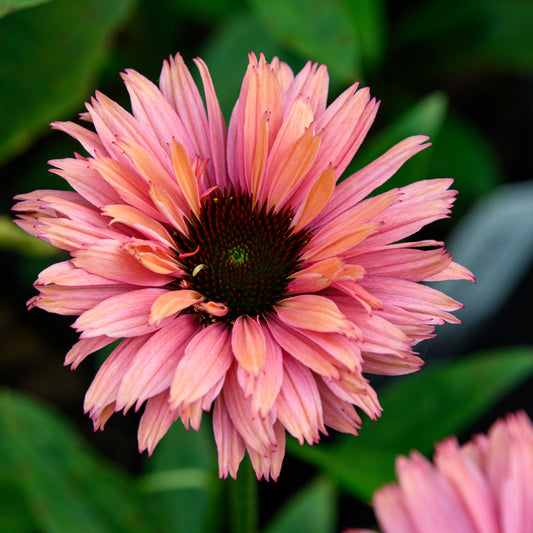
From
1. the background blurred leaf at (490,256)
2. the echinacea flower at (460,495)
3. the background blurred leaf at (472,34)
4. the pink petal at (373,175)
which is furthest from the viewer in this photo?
the background blurred leaf at (472,34)

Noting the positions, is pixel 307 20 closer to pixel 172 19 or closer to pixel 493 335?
pixel 172 19

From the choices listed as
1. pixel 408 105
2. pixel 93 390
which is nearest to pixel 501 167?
pixel 408 105

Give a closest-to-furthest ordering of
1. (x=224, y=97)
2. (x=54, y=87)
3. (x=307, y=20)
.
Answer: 1. (x=307, y=20)
2. (x=224, y=97)
3. (x=54, y=87)

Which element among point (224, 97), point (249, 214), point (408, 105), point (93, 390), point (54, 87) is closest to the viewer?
point (93, 390)

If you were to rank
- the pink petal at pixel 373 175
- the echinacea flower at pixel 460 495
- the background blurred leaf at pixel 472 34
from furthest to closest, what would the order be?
the background blurred leaf at pixel 472 34 → the pink petal at pixel 373 175 → the echinacea flower at pixel 460 495

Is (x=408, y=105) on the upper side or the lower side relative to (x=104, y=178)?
upper

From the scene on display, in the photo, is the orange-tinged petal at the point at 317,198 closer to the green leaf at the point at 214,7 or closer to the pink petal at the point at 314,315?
the pink petal at the point at 314,315

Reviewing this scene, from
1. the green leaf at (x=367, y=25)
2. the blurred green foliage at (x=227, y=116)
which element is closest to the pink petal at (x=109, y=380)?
the blurred green foliage at (x=227, y=116)
